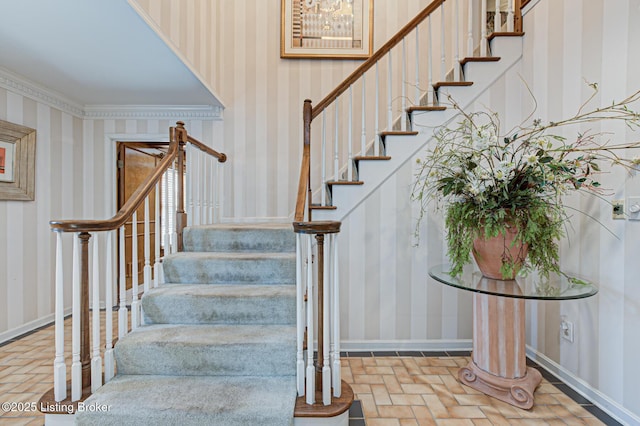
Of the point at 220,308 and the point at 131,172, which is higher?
the point at 131,172

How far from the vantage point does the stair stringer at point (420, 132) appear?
267 cm

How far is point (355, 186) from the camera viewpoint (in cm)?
268

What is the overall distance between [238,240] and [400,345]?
1.66 meters

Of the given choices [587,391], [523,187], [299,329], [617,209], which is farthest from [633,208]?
[299,329]

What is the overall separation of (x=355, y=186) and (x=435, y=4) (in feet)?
5.51

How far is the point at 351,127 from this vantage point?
8.89 feet

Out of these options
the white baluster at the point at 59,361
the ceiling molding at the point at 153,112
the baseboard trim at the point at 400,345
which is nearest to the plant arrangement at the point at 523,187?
the baseboard trim at the point at 400,345

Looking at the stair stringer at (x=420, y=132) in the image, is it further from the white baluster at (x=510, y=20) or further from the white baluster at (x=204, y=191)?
the white baluster at (x=204, y=191)

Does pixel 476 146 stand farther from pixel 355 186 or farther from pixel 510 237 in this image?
pixel 355 186

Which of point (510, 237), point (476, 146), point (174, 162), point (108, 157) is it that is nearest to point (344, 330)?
point (510, 237)

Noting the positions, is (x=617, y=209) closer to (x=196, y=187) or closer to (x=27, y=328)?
(x=196, y=187)

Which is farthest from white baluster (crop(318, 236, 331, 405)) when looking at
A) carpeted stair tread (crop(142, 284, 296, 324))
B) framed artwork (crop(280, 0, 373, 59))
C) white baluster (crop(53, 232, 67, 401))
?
framed artwork (crop(280, 0, 373, 59))

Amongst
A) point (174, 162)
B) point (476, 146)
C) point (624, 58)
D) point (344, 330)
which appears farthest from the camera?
point (344, 330)

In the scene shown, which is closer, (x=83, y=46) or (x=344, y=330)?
(x=83, y=46)
